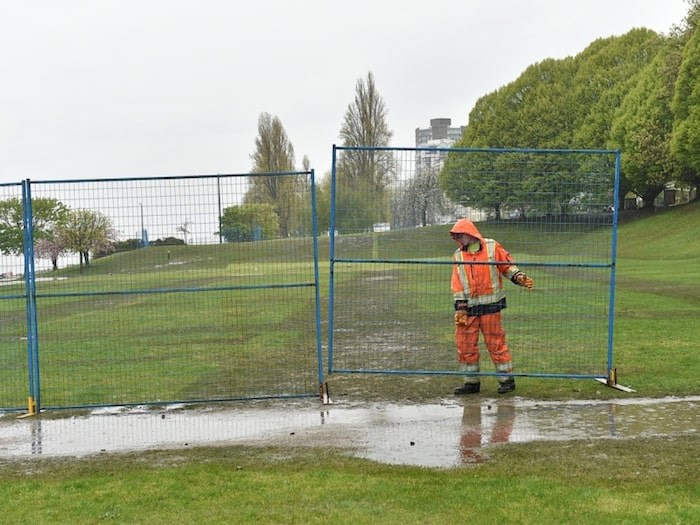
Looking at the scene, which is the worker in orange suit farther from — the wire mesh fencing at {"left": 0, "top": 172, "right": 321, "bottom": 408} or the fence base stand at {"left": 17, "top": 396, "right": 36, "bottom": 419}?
the fence base stand at {"left": 17, "top": 396, "right": 36, "bottom": 419}

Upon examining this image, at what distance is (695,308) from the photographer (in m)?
16.7

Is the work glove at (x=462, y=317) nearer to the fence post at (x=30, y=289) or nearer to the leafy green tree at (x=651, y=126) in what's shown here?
the fence post at (x=30, y=289)

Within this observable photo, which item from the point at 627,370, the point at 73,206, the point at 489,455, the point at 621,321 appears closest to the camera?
the point at 489,455

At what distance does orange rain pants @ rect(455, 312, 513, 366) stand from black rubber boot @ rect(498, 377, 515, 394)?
0.15 meters

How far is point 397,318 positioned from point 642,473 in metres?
11.0

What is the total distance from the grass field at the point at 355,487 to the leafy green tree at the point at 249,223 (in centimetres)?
263

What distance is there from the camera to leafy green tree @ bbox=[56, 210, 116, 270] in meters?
9.00

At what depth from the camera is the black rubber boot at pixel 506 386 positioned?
9.22 meters

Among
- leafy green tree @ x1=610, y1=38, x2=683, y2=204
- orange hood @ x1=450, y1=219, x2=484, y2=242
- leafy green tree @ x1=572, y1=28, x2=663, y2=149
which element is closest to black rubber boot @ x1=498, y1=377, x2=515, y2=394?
orange hood @ x1=450, y1=219, x2=484, y2=242

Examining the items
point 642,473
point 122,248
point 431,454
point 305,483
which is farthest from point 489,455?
point 122,248

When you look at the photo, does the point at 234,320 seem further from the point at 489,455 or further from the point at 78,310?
the point at 489,455

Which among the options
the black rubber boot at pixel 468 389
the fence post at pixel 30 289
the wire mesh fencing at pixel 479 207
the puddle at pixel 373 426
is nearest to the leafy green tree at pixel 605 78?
the wire mesh fencing at pixel 479 207

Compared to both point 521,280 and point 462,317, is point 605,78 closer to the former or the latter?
point 521,280

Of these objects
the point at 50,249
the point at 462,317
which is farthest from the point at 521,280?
the point at 50,249
